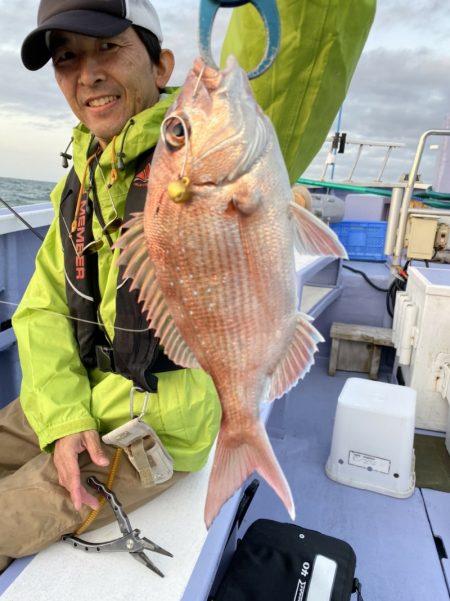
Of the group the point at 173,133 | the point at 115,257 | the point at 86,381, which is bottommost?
the point at 86,381

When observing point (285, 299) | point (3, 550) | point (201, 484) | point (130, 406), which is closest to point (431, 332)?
point (201, 484)

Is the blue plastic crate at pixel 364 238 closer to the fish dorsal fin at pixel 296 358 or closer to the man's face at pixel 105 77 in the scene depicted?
the man's face at pixel 105 77

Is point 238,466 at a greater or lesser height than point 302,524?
greater

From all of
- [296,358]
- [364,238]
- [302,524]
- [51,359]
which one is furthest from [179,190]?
[364,238]

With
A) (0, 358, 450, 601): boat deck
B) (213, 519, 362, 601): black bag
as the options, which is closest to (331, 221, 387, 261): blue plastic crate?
(0, 358, 450, 601): boat deck

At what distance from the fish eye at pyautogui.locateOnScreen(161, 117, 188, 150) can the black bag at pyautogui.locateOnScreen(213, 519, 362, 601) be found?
1.61 m

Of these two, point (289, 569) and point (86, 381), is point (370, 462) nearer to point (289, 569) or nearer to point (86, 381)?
point (289, 569)

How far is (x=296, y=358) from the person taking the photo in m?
1.12

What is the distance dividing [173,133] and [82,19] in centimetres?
58

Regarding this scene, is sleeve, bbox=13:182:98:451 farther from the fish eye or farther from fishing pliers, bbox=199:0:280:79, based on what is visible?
fishing pliers, bbox=199:0:280:79

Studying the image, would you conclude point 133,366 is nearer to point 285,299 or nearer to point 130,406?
point 130,406

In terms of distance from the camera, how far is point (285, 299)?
108cm

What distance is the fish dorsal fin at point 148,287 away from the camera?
104 cm

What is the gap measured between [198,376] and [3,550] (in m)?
0.91
